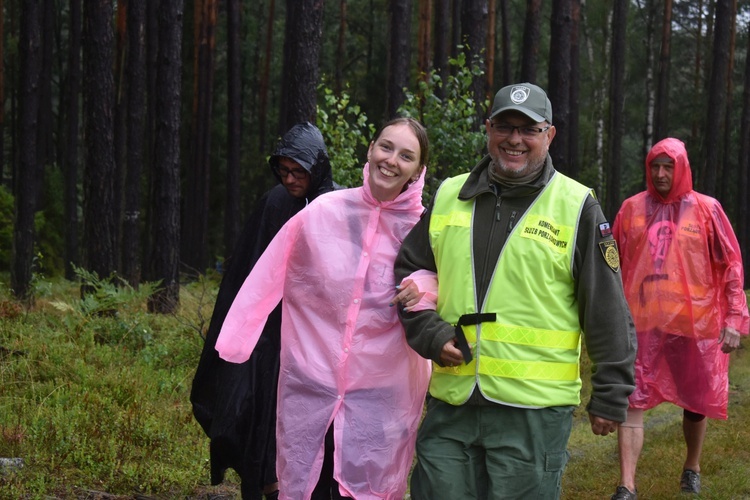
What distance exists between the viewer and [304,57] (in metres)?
10.4

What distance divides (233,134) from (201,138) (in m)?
1.86

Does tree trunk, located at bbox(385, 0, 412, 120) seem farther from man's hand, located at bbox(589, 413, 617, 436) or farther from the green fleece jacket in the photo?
man's hand, located at bbox(589, 413, 617, 436)

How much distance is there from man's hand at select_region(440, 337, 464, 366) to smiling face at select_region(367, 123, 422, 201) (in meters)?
0.83

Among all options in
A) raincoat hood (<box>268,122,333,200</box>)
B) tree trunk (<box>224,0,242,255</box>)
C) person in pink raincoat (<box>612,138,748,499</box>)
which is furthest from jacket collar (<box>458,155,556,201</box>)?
tree trunk (<box>224,0,242,255</box>)

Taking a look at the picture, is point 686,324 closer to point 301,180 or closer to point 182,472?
point 301,180

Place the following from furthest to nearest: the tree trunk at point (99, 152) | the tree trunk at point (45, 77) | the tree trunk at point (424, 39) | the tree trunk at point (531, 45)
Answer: the tree trunk at point (45, 77) → the tree trunk at point (424, 39) → the tree trunk at point (531, 45) → the tree trunk at point (99, 152)

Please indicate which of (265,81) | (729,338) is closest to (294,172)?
(729,338)

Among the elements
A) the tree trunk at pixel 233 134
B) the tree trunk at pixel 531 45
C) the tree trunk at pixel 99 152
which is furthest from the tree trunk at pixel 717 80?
the tree trunk at pixel 99 152

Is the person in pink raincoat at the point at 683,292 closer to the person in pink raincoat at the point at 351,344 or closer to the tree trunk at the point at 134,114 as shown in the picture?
the person in pink raincoat at the point at 351,344

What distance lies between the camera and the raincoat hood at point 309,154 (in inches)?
201

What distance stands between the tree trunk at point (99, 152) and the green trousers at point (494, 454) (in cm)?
1100

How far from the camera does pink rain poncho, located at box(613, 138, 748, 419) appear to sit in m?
6.48

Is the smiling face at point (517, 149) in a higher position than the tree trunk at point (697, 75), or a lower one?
lower

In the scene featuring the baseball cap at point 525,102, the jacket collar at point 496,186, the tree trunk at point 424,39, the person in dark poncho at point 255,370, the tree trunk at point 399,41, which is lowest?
the person in dark poncho at point 255,370
